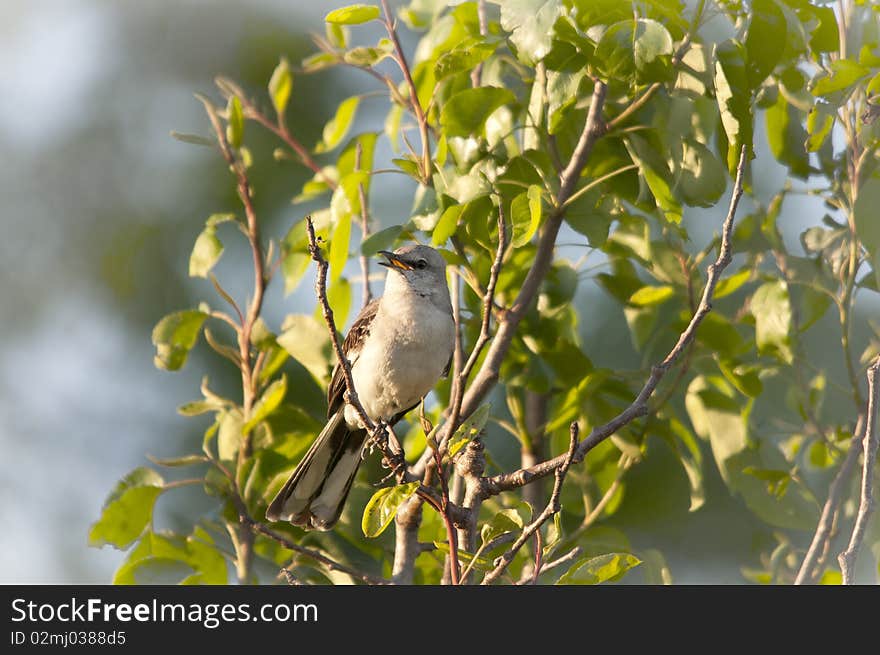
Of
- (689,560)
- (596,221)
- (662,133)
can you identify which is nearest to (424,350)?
(596,221)

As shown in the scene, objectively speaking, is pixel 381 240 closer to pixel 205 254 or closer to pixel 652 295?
pixel 205 254

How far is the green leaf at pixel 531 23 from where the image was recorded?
3367 millimetres

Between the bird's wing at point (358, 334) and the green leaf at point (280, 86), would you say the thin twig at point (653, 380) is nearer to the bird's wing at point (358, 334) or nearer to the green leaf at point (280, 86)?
the bird's wing at point (358, 334)

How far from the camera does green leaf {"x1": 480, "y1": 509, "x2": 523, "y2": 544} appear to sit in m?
2.96

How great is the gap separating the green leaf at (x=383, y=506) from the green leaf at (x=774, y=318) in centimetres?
180

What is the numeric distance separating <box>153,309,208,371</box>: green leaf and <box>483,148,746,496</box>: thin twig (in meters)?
1.81

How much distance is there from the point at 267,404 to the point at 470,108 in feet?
4.88

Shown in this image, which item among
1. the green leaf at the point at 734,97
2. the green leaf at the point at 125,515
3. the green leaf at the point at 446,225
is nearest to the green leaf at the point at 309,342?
the green leaf at the point at 125,515

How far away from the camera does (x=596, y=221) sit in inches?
153

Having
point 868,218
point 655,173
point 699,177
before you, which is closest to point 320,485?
point 655,173

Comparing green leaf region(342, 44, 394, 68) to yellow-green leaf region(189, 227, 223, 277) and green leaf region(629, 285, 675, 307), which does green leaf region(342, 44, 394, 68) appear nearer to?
yellow-green leaf region(189, 227, 223, 277)

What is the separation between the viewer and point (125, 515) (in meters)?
4.17

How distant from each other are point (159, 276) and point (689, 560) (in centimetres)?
428

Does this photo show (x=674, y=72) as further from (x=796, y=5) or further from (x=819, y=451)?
(x=819, y=451)
